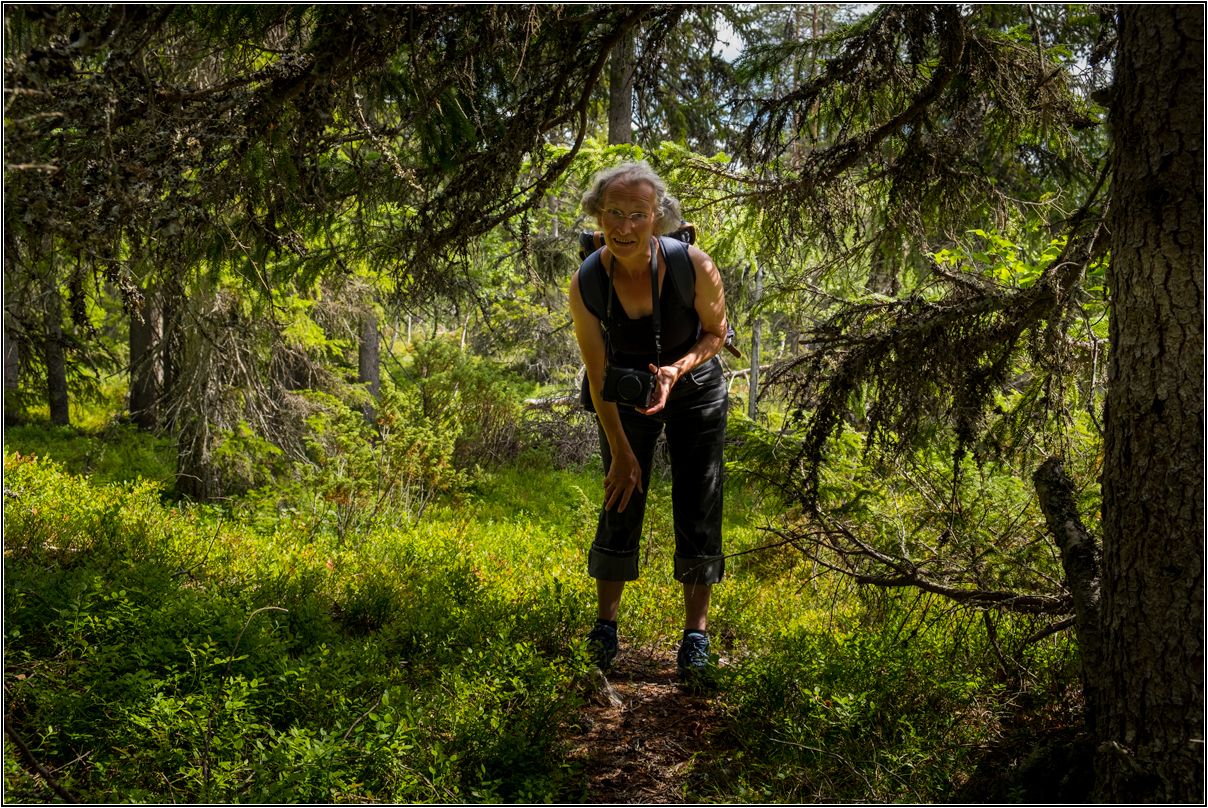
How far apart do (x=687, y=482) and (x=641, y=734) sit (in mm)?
1199

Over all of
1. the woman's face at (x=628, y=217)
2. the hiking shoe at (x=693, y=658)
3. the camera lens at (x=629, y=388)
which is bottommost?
the hiking shoe at (x=693, y=658)

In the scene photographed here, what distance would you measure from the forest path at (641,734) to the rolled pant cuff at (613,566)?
0.49 metres

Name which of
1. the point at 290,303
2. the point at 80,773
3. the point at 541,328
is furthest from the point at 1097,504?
the point at 541,328

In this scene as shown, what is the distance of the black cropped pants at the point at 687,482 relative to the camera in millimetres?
4199

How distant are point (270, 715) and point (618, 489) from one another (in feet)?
5.87

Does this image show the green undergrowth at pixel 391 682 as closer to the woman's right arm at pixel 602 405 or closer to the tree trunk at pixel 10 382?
the woman's right arm at pixel 602 405

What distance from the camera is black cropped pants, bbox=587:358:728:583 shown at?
13.8 feet

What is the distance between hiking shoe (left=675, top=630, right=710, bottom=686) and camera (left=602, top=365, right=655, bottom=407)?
1.41m

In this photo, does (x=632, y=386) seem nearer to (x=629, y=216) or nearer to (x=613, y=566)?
(x=629, y=216)

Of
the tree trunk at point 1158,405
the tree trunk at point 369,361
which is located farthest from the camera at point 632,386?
the tree trunk at point 369,361

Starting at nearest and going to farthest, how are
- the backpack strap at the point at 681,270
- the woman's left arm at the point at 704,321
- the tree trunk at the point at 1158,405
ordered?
the tree trunk at the point at 1158,405 → the woman's left arm at the point at 704,321 → the backpack strap at the point at 681,270

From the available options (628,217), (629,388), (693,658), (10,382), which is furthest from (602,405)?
(10,382)

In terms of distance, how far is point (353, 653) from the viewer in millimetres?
3957

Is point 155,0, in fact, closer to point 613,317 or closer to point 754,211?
point 613,317
